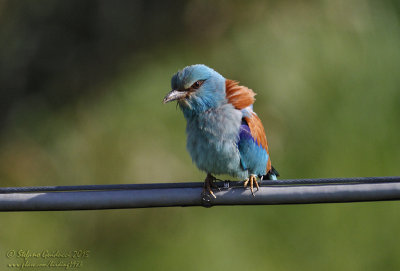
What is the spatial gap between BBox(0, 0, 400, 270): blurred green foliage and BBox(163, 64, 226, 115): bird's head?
9.62 ft

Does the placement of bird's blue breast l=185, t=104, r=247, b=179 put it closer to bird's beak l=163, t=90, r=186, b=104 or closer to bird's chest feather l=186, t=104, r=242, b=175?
bird's chest feather l=186, t=104, r=242, b=175

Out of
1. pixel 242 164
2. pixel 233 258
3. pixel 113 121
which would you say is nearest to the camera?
pixel 242 164

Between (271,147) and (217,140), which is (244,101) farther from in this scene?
(271,147)

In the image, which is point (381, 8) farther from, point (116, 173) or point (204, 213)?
point (116, 173)

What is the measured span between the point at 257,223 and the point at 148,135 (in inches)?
68.1

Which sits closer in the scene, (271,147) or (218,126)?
(218,126)

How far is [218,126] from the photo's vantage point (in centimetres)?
370

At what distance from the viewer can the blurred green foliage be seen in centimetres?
674

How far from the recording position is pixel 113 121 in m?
7.10

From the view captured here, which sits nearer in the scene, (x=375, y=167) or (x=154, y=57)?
(x=375, y=167)

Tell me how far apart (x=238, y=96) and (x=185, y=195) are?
3.97ft

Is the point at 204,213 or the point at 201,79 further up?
the point at 201,79

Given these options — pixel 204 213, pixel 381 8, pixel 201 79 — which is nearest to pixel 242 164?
pixel 201 79

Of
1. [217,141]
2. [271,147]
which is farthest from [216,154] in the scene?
[271,147]
